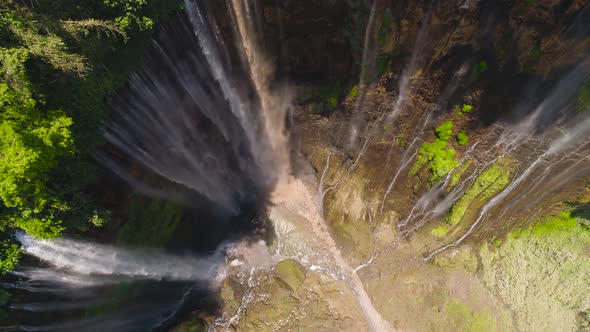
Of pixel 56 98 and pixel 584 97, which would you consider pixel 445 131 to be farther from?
pixel 56 98

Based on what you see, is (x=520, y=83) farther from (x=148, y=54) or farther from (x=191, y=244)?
(x=191, y=244)

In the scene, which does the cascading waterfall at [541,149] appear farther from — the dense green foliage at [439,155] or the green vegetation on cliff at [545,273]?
the green vegetation on cliff at [545,273]

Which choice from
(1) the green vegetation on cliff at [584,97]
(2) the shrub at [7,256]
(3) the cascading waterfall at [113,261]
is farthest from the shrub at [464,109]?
(2) the shrub at [7,256]

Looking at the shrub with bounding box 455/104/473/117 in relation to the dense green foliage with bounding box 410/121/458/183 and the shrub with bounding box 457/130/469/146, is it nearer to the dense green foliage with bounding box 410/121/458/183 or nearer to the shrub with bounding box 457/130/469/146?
the dense green foliage with bounding box 410/121/458/183

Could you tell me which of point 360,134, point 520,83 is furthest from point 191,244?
point 520,83

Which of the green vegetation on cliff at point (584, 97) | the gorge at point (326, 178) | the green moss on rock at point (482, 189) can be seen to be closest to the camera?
the gorge at point (326, 178)

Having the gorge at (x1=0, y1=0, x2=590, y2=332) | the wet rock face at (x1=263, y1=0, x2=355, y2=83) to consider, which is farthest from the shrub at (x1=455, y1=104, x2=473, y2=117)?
the wet rock face at (x1=263, y1=0, x2=355, y2=83)

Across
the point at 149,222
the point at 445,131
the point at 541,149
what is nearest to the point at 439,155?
the point at 445,131
